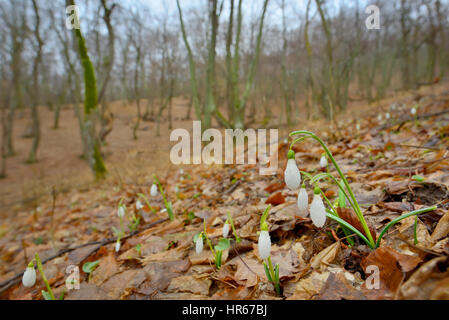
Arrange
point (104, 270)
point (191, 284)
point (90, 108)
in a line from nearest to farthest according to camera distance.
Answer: point (191, 284), point (104, 270), point (90, 108)

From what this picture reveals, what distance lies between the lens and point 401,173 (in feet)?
5.64

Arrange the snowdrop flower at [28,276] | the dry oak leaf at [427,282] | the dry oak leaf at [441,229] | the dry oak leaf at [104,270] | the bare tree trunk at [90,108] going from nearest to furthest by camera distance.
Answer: the dry oak leaf at [427,282], the dry oak leaf at [441,229], the snowdrop flower at [28,276], the dry oak leaf at [104,270], the bare tree trunk at [90,108]

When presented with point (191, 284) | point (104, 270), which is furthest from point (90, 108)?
point (191, 284)

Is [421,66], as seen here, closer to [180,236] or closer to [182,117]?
[182,117]

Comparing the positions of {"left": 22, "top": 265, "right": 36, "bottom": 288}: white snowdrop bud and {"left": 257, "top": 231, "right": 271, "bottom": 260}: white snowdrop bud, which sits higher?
{"left": 257, "top": 231, "right": 271, "bottom": 260}: white snowdrop bud

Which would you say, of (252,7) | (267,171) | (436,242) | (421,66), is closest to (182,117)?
(252,7)

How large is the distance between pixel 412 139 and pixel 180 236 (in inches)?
114

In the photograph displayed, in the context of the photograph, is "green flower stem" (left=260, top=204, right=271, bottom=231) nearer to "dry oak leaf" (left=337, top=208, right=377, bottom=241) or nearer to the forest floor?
the forest floor

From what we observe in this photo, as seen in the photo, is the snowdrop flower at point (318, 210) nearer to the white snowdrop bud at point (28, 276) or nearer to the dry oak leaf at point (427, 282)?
the dry oak leaf at point (427, 282)

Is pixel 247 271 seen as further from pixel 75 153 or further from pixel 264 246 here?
pixel 75 153

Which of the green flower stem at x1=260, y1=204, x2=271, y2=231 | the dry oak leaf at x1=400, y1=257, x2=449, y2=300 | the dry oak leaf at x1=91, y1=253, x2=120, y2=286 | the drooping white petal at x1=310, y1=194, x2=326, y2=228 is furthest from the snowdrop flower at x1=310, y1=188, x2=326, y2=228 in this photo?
the dry oak leaf at x1=91, y1=253, x2=120, y2=286

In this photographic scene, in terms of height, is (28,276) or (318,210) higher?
(318,210)

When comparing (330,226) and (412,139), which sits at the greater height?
(412,139)

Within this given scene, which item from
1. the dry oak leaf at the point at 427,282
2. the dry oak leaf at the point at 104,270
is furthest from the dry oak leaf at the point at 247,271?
the dry oak leaf at the point at 104,270
